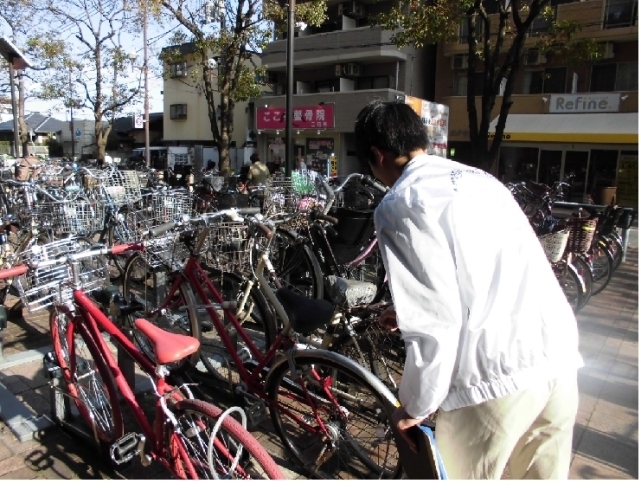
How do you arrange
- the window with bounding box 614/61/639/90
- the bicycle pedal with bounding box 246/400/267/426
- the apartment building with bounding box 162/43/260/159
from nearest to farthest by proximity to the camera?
the bicycle pedal with bounding box 246/400/267/426
the window with bounding box 614/61/639/90
the apartment building with bounding box 162/43/260/159

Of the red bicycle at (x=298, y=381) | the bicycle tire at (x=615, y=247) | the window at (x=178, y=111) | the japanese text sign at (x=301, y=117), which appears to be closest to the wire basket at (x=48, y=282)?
the red bicycle at (x=298, y=381)

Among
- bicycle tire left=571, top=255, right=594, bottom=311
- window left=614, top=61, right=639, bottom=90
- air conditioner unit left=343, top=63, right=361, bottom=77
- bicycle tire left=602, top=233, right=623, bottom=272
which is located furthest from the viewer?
air conditioner unit left=343, top=63, right=361, bottom=77

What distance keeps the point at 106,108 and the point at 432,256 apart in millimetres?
24056

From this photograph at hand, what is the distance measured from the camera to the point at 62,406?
120 inches

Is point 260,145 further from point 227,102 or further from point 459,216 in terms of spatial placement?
point 459,216

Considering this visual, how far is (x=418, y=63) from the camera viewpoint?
23.4m

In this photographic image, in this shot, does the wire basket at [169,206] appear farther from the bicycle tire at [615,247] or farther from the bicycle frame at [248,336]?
the bicycle tire at [615,247]

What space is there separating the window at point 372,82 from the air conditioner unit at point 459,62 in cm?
310

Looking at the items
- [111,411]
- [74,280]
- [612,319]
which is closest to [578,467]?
[111,411]

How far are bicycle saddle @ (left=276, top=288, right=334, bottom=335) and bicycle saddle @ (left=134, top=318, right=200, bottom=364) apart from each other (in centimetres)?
53

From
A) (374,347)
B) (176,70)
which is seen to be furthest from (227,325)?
(176,70)

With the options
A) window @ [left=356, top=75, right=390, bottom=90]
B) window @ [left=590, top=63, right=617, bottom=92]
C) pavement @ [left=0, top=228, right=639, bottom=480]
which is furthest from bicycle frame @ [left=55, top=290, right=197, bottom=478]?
window @ [left=356, top=75, right=390, bottom=90]

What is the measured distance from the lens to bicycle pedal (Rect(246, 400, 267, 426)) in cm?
273

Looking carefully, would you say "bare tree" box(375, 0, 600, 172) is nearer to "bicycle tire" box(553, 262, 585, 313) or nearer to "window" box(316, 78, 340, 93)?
"bicycle tire" box(553, 262, 585, 313)
